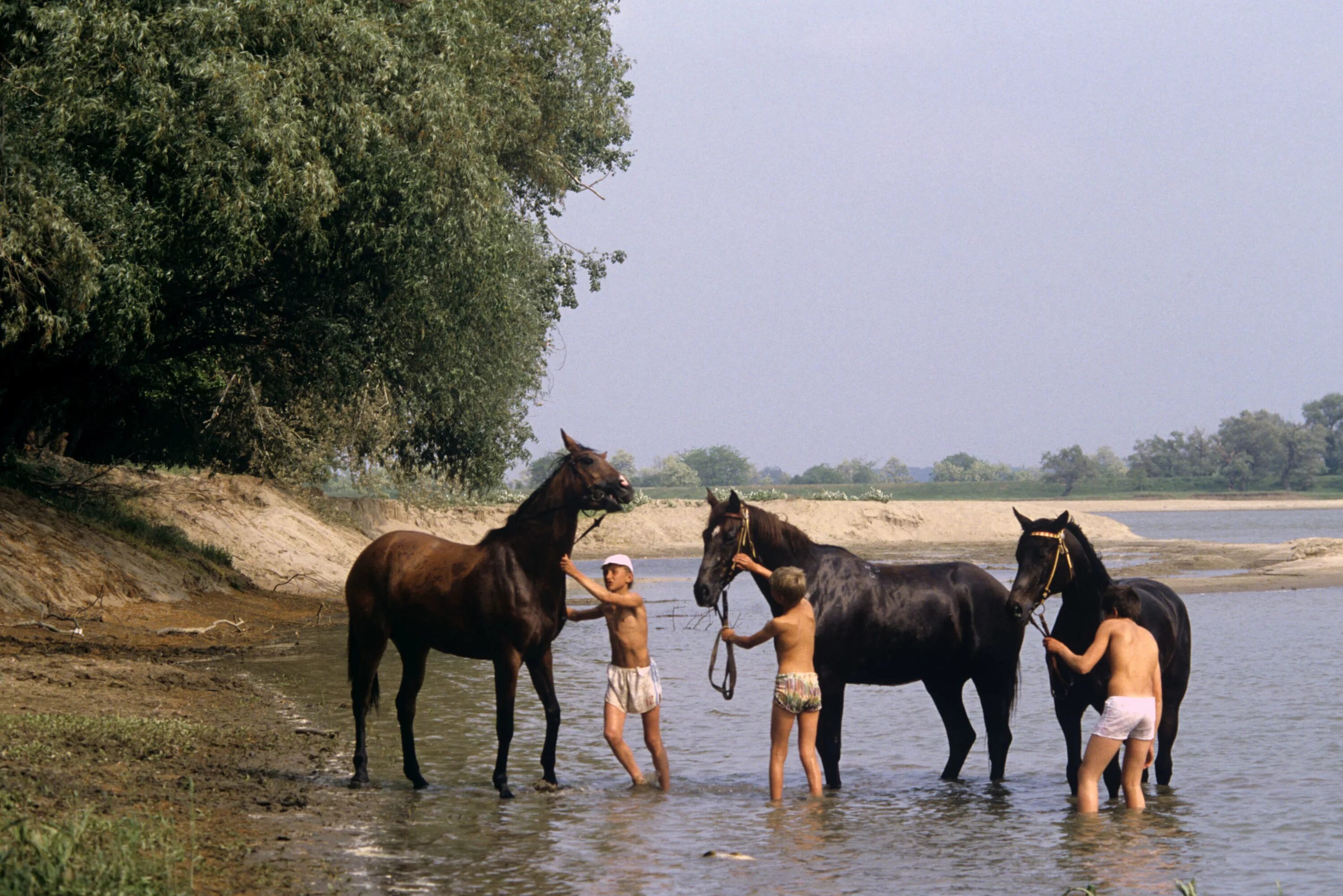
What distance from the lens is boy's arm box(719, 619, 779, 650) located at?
31.2ft

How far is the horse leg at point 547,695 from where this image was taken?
964 cm

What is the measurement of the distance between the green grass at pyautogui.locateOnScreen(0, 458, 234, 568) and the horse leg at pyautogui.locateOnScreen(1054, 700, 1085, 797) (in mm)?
17712

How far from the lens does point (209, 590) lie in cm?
2373

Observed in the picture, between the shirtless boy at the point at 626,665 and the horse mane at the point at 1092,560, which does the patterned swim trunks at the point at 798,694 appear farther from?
the horse mane at the point at 1092,560

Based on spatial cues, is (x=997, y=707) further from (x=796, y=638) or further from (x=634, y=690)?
(x=634, y=690)

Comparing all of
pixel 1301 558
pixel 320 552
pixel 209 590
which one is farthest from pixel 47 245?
pixel 1301 558

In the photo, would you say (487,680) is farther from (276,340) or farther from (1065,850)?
(1065,850)

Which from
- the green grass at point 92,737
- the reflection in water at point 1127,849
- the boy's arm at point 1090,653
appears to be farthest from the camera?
the green grass at point 92,737

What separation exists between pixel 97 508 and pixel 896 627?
1831cm

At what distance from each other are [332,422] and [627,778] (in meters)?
15.9

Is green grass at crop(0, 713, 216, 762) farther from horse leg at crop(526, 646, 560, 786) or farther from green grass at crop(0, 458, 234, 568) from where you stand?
green grass at crop(0, 458, 234, 568)

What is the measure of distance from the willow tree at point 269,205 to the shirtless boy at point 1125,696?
385 inches

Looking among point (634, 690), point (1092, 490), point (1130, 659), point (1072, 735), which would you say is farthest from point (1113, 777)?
point (1092, 490)

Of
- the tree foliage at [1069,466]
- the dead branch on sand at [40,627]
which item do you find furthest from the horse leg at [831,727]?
the tree foliage at [1069,466]
